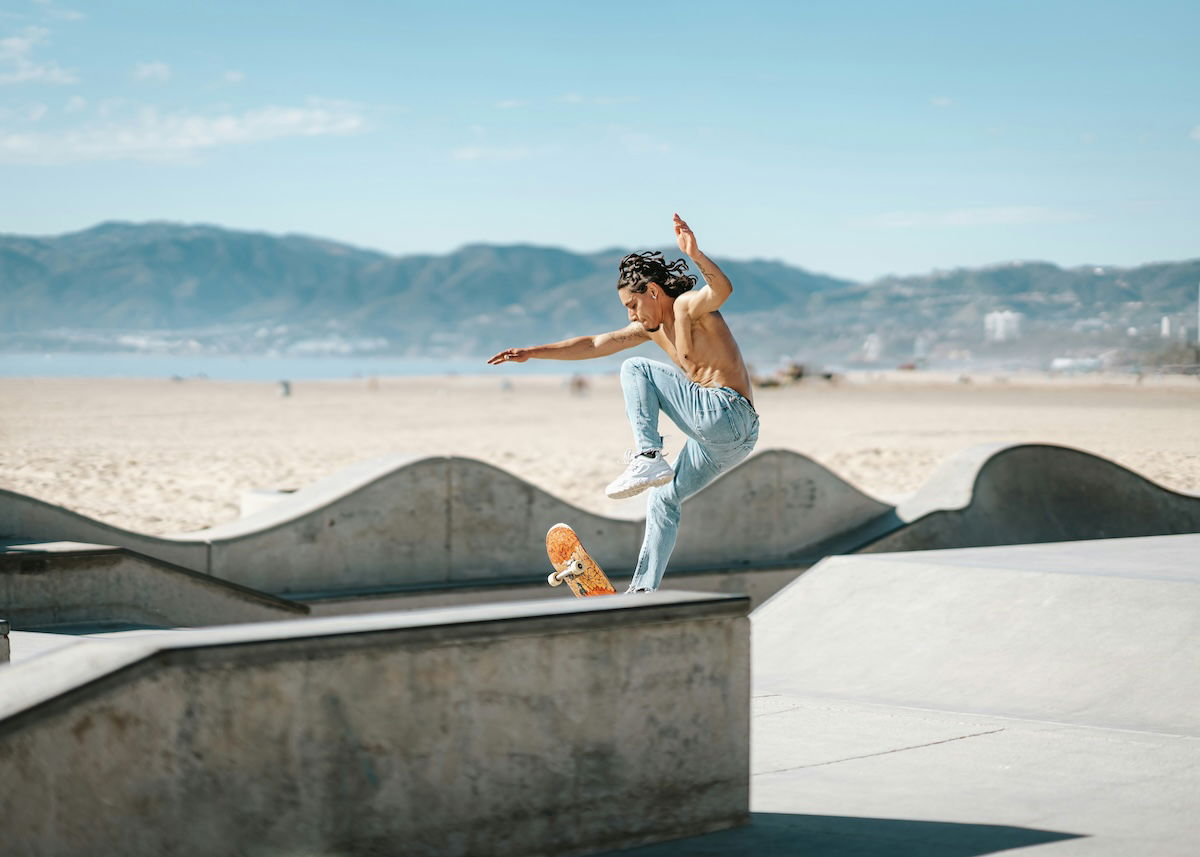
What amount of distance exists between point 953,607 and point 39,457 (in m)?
20.3

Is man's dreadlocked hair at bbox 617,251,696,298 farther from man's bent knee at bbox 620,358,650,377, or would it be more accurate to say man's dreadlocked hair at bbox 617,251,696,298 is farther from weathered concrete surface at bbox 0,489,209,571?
weathered concrete surface at bbox 0,489,209,571

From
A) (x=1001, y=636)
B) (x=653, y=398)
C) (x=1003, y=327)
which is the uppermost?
(x=1003, y=327)

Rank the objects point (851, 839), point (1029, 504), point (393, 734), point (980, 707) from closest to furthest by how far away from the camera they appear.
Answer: point (393, 734), point (851, 839), point (980, 707), point (1029, 504)

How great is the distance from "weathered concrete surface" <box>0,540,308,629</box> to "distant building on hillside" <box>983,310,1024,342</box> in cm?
10217

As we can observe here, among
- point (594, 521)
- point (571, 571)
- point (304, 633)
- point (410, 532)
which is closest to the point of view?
point (304, 633)

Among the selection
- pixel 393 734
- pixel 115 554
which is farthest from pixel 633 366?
pixel 115 554

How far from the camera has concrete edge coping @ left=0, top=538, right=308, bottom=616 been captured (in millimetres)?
7781

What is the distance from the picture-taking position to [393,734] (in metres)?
3.62

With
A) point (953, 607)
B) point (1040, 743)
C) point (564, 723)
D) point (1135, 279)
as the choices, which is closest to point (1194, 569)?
point (953, 607)

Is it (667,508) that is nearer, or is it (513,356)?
(513,356)

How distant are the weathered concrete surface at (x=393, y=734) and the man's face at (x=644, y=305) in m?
1.83

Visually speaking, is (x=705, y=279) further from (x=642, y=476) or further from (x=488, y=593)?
(x=488, y=593)

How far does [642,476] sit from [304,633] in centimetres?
230

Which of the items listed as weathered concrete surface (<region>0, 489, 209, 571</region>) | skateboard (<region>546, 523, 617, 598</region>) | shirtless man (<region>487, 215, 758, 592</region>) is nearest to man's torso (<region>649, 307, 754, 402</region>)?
shirtless man (<region>487, 215, 758, 592</region>)
